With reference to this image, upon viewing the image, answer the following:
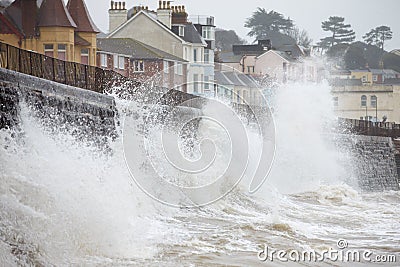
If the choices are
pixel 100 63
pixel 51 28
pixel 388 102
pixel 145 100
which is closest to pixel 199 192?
pixel 145 100

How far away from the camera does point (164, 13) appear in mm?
41812

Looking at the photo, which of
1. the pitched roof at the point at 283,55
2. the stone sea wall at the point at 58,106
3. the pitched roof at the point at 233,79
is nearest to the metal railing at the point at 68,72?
the stone sea wall at the point at 58,106

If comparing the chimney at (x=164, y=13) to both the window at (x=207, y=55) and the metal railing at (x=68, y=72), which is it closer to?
the window at (x=207, y=55)

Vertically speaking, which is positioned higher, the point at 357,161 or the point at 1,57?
the point at 1,57

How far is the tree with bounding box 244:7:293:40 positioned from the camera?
108 metres

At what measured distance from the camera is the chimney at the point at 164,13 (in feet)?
137

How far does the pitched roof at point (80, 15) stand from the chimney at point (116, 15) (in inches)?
703

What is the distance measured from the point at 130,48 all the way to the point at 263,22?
7361 cm

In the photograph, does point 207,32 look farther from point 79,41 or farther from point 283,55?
point 79,41

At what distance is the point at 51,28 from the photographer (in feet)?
73.9

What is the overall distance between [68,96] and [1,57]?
1038 mm

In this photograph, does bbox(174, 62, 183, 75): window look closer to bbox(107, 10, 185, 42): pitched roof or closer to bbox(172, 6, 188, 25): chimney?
bbox(107, 10, 185, 42): pitched roof

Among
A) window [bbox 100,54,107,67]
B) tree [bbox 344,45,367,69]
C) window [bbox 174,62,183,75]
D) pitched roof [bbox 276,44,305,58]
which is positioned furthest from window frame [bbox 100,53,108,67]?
tree [bbox 344,45,367,69]

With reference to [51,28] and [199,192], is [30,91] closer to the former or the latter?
[199,192]
